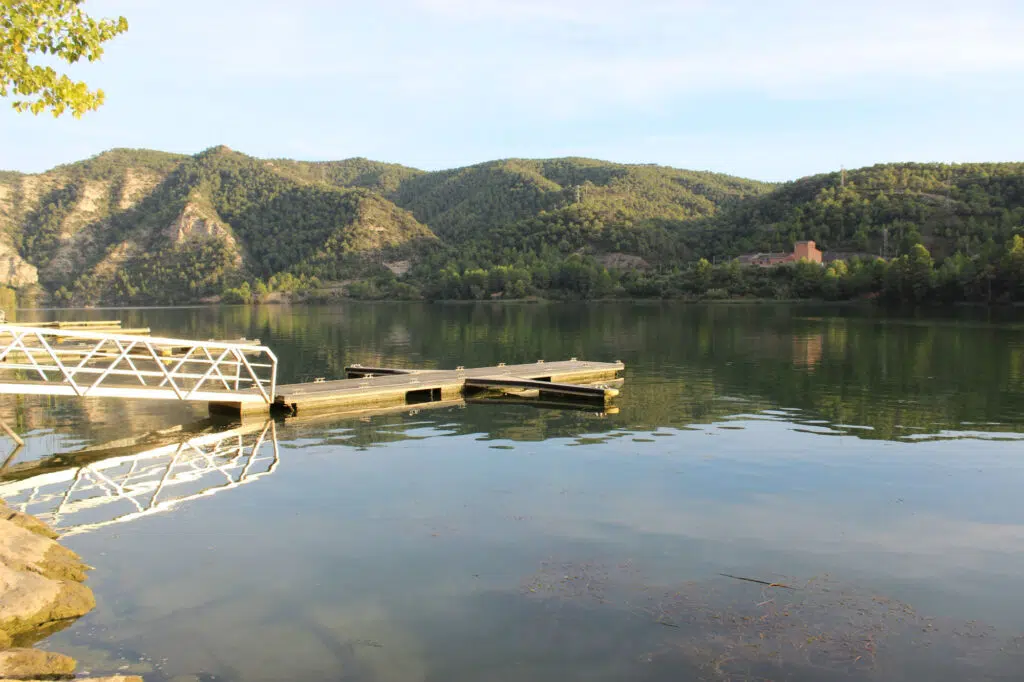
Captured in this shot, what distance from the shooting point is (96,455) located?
1898cm

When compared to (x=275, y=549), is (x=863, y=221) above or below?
above

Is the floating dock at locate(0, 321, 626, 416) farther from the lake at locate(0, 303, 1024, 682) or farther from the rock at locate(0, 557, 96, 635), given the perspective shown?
the rock at locate(0, 557, 96, 635)

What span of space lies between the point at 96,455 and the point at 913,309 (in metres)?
87.9

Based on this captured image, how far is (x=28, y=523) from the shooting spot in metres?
12.0

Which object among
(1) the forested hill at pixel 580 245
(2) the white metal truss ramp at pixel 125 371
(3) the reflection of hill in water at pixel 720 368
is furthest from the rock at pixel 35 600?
(1) the forested hill at pixel 580 245

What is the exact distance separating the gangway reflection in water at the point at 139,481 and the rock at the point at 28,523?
645mm

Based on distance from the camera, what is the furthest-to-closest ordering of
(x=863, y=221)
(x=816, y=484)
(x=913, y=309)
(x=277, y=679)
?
(x=863, y=221) → (x=913, y=309) → (x=816, y=484) → (x=277, y=679)

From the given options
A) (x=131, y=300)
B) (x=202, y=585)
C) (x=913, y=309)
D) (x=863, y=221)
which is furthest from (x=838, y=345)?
(x=131, y=300)

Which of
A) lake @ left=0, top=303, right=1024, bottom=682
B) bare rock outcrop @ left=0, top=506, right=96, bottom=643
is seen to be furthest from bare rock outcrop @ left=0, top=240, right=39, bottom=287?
bare rock outcrop @ left=0, top=506, right=96, bottom=643

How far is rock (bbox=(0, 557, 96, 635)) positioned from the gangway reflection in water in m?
3.11

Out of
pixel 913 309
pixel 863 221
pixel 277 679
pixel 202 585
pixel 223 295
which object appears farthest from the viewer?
pixel 223 295

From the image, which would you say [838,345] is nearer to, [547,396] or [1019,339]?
[1019,339]

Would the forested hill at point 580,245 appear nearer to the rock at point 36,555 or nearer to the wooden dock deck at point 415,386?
the wooden dock deck at point 415,386

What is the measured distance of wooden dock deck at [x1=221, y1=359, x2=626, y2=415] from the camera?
A: 2512 cm
